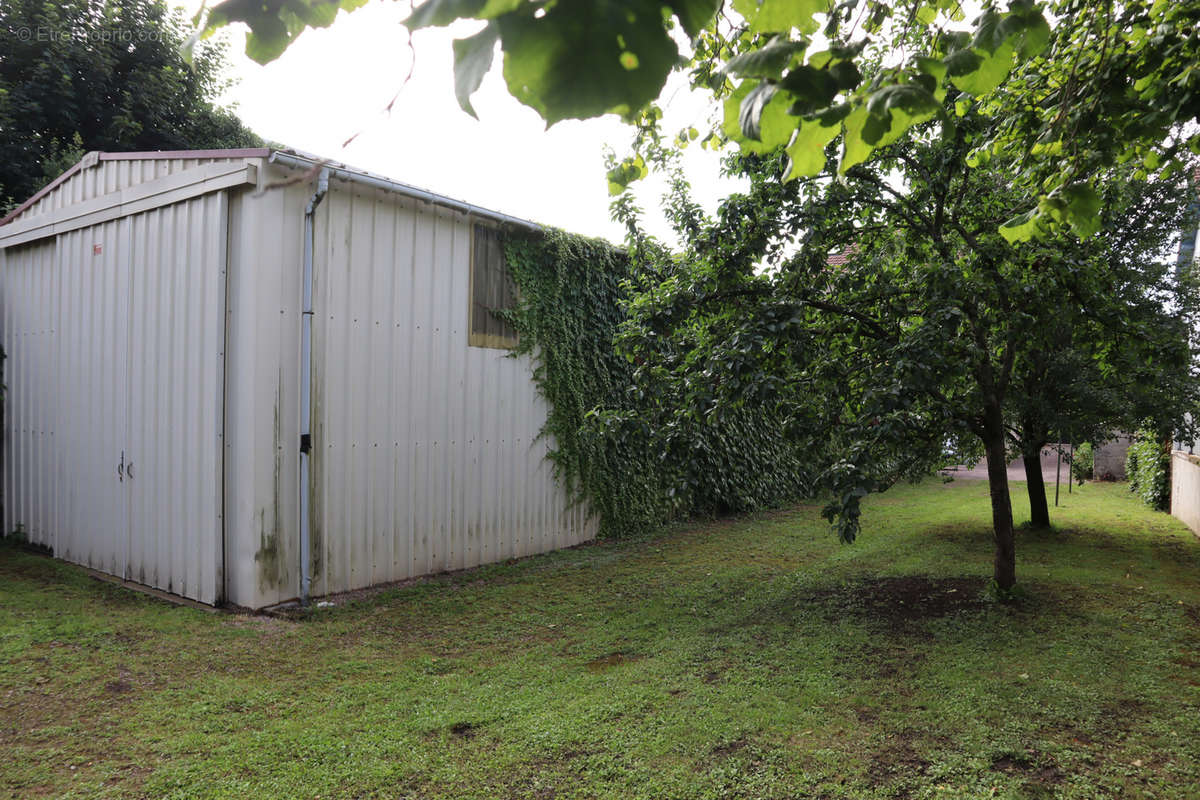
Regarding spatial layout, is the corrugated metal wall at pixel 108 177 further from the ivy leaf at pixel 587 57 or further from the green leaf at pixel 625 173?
the ivy leaf at pixel 587 57

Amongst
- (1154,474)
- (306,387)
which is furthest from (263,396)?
(1154,474)

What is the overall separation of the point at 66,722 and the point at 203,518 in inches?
83.9

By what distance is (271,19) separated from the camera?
1.27 metres

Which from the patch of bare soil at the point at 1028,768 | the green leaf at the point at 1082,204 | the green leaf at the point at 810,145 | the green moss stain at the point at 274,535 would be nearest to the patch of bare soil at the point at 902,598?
the patch of bare soil at the point at 1028,768

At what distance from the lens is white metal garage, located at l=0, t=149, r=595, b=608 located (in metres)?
5.38

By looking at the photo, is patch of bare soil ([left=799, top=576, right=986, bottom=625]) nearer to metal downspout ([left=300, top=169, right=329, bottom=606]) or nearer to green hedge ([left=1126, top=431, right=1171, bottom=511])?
metal downspout ([left=300, top=169, right=329, bottom=606])

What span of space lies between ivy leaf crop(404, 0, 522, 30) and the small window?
20.4 ft

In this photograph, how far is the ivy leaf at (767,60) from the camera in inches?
52.5

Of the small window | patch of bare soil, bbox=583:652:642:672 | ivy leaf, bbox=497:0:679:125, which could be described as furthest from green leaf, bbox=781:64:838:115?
the small window

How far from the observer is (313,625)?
16.8ft

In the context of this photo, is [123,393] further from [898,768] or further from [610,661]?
[898,768]

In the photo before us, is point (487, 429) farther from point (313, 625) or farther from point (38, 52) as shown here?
point (38, 52)

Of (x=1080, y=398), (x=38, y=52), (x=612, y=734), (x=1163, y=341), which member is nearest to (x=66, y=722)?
(x=612, y=734)

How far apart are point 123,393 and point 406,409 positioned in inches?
97.2
